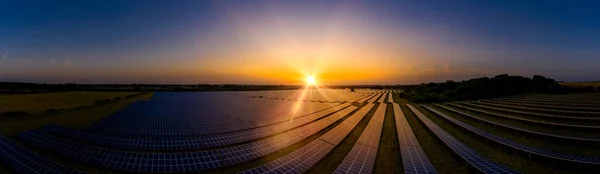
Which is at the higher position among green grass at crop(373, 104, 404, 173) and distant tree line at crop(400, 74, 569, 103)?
distant tree line at crop(400, 74, 569, 103)

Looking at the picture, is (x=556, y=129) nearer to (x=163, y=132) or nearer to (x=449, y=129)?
(x=449, y=129)

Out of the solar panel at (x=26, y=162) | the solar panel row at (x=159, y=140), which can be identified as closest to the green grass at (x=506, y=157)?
the solar panel row at (x=159, y=140)

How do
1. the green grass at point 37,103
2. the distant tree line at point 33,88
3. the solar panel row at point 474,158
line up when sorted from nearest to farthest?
the solar panel row at point 474,158 → the green grass at point 37,103 → the distant tree line at point 33,88

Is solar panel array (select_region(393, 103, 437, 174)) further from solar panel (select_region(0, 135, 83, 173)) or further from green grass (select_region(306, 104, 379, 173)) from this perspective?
solar panel (select_region(0, 135, 83, 173))

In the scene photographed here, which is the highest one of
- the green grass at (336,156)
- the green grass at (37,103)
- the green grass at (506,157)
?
the green grass at (37,103)

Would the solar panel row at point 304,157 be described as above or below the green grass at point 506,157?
below

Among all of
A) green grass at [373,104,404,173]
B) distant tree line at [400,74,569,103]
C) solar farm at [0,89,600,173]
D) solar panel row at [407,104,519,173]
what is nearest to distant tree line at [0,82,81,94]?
solar farm at [0,89,600,173]

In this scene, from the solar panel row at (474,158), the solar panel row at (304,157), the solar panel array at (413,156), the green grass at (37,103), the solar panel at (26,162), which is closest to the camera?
the solar panel row at (474,158)

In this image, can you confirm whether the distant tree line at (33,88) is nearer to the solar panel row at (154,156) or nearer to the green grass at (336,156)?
the solar panel row at (154,156)

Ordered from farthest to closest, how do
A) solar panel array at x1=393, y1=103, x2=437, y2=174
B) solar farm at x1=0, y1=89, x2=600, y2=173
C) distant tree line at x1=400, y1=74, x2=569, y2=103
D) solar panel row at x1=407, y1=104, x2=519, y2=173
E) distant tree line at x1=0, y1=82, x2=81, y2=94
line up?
1. distant tree line at x1=0, y1=82, x2=81, y2=94
2. distant tree line at x1=400, y1=74, x2=569, y2=103
3. solar farm at x1=0, y1=89, x2=600, y2=173
4. solar panel array at x1=393, y1=103, x2=437, y2=174
5. solar panel row at x1=407, y1=104, x2=519, y2=173
